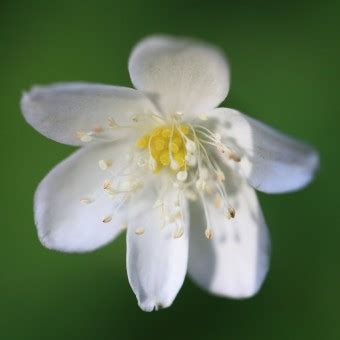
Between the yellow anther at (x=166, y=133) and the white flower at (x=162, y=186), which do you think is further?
the yellow anther at (x=166, y=133)

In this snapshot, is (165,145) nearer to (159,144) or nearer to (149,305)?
(159,144)

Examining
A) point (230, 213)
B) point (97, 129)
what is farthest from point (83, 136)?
point (230, 213)

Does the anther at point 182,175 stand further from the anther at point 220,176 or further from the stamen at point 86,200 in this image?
the stamen at point 86,200

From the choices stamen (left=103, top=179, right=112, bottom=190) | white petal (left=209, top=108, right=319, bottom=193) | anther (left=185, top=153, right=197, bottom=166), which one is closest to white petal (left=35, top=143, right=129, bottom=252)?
stamen (left=103, top=179, right=112, bottom=190)

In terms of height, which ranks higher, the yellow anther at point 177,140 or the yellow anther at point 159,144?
the yellow anther at point 177,140

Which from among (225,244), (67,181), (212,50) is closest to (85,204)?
(67,181)

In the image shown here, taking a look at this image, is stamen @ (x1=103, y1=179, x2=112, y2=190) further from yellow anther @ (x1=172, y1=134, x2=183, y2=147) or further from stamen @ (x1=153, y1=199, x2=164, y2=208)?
yellow anther @ (x1=172, y1=134, x2=183, y2=147)

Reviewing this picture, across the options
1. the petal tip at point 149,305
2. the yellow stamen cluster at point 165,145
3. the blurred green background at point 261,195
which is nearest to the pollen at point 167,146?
the yellow stamen cluster at point 165,145

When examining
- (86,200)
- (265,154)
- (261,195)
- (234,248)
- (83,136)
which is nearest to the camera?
(265,154)

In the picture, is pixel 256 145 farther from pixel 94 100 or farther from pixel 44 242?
pixel 44 242
